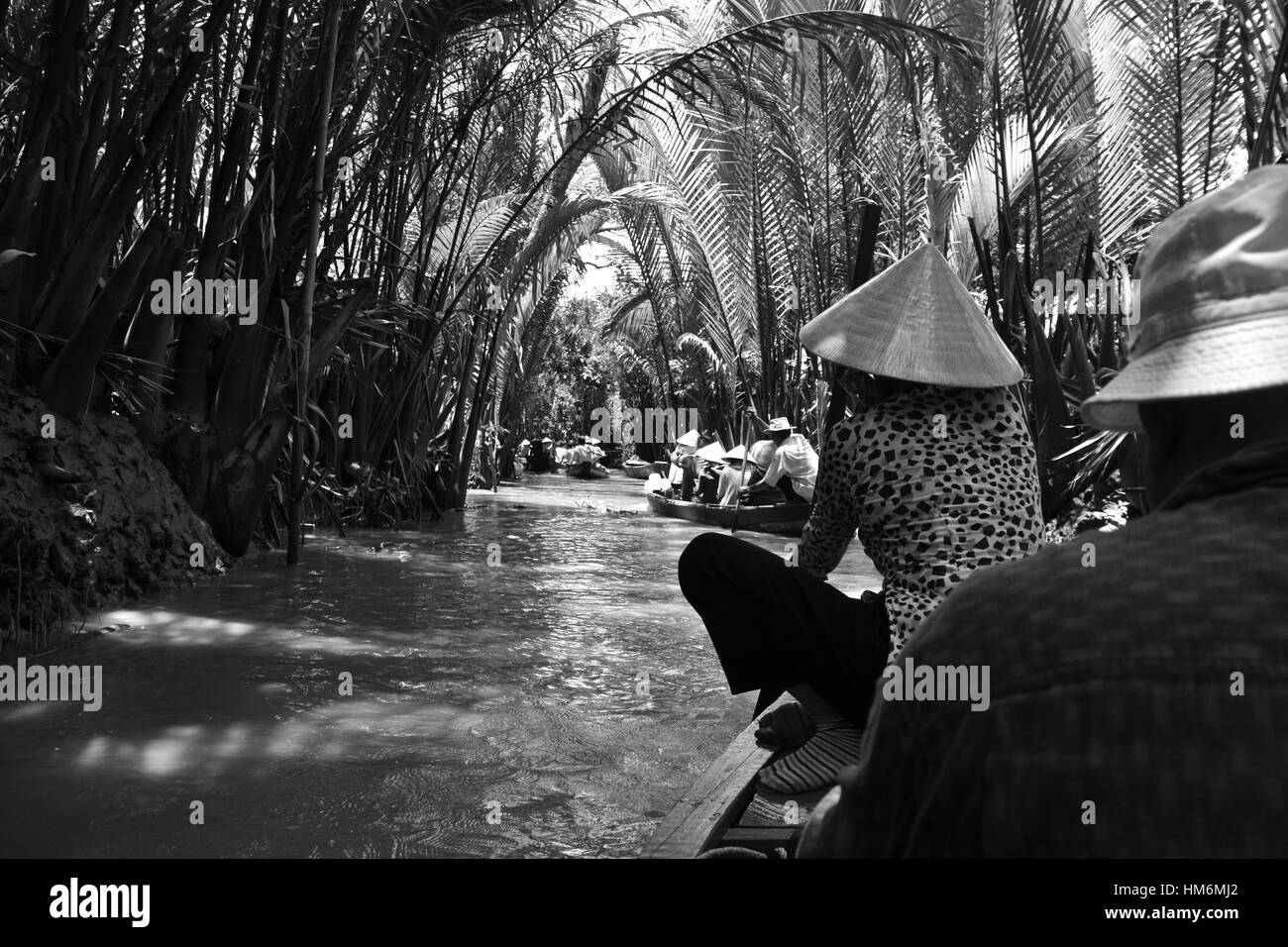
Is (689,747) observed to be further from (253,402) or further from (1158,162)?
(1158,162)

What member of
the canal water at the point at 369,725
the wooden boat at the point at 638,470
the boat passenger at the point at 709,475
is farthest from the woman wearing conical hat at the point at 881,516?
the wooden boat at the point at 638,470

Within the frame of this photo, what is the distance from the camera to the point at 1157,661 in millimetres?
913

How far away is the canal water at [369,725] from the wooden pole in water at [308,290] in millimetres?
424

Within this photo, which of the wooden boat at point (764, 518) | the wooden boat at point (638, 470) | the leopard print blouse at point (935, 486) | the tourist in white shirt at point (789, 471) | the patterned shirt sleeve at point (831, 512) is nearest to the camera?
the leopard print blouse at point (935, 486)

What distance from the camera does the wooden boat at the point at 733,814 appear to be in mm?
2432

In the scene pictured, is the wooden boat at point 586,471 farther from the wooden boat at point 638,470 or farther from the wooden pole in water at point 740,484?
the wooden pole in water at point 740,484

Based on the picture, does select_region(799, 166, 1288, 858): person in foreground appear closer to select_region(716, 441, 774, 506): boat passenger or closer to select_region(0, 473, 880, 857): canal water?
select_region(0, 473, 880, 857): canal water

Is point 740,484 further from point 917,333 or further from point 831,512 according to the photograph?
point 917,333

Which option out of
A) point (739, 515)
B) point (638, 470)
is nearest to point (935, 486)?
point (739, 515)

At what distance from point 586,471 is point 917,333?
29.2 meters

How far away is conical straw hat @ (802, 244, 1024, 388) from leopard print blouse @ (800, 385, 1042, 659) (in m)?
0.07

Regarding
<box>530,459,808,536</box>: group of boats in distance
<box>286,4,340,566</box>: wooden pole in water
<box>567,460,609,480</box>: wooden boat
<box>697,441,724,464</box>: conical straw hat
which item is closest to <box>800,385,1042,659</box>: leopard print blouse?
<box>286,4,340,566</box>: wooden pole in water
